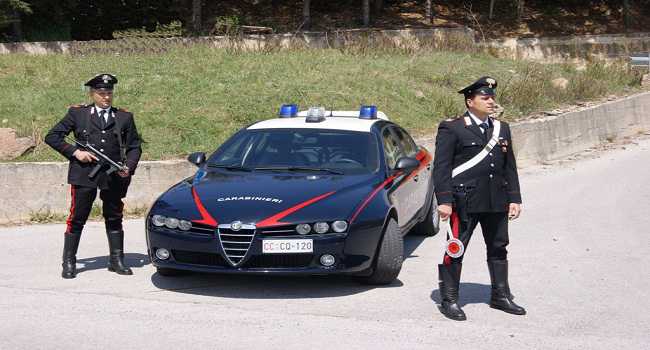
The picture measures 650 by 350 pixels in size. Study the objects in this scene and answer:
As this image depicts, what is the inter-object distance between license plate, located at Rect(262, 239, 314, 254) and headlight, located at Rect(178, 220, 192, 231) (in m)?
0.67

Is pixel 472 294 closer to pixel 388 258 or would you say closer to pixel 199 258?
pixel 388 258

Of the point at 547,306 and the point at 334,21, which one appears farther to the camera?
the point at 334,21

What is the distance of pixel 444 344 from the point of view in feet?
21.8

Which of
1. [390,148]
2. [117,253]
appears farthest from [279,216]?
[390,148]

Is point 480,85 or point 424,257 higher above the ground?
point 480,85

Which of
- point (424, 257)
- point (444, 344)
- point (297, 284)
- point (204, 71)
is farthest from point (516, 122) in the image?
point (444, 344)

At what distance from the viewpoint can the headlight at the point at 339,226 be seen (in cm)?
795

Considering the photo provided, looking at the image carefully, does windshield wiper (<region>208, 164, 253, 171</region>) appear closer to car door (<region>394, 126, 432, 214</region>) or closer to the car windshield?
the car windshield

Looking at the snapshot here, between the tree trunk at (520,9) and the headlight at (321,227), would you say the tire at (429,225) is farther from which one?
the tree trunk at (520,9)

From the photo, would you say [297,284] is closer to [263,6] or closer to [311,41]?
[311,41]

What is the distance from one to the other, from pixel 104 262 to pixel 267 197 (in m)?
2.35

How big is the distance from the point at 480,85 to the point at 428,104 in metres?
12.2

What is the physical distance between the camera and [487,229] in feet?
24.5

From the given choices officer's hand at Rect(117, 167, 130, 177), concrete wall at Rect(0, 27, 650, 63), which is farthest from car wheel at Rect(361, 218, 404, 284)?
concrete wall at Rect(0, 27, 650, 63)
